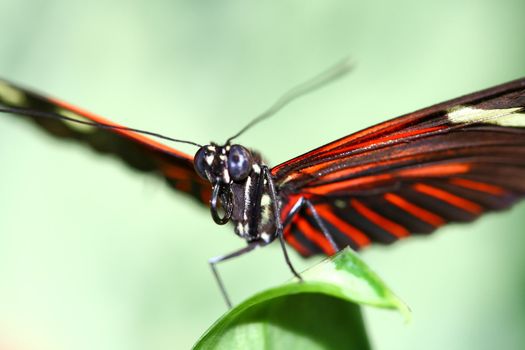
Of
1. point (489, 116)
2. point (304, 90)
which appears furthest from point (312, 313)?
point (304, 90)

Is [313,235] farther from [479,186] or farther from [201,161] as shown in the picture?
[201,161]

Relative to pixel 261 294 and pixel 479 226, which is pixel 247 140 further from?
pixel 261 294

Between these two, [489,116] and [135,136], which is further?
[135,136]

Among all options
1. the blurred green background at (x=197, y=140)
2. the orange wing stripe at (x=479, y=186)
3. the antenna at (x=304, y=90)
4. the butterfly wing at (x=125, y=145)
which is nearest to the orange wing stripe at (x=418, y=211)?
the orange wing stripe at (x=479, y=186)

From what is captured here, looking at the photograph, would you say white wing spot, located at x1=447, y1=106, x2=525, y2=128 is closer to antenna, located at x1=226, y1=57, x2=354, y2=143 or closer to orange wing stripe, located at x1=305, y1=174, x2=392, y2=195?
antenna, located at x1=226, y1=57, x2=354, y2=143

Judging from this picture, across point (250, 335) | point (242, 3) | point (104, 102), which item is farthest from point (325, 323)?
point (242, 3)

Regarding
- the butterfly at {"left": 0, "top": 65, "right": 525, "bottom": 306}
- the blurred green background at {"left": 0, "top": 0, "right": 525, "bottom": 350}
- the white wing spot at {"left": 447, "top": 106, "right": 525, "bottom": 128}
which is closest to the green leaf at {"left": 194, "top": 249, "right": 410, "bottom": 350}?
the butterfly at {"left": 0, "top": 65, "right": 525, "bottom": 306}
